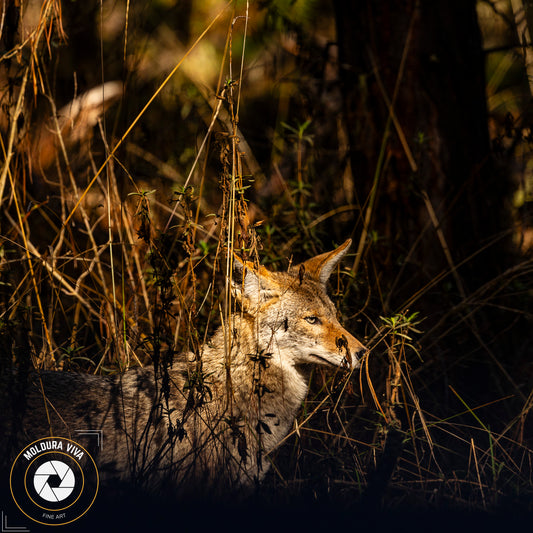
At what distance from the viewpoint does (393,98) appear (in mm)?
4309

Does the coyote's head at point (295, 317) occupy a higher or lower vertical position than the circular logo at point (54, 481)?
higher

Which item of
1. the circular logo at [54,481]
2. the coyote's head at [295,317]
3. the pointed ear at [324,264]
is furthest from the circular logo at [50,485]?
the pointed ear at [324,264]

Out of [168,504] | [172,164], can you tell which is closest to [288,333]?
[168,504]

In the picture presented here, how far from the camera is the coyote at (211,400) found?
2838 mm

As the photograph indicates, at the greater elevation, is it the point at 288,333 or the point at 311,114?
the point at 311,114

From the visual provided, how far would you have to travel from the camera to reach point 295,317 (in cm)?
334

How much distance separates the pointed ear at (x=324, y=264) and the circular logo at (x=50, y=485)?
168 cm

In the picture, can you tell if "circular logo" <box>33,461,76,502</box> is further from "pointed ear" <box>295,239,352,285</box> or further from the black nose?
"pointed ear" <box>295,239,352,285</box>

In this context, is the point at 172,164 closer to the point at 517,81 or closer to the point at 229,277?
the point at 229,277

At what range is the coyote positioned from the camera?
9.31 ft

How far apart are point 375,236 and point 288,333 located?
3.71 ft

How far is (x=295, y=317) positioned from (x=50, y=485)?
1.54 m

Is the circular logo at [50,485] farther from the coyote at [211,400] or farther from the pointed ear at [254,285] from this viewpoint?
the pointed ear at [254,285]

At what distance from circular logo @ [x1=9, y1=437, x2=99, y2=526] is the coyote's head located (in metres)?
1.16
